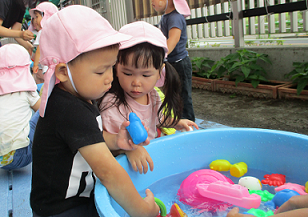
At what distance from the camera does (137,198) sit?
91 cm

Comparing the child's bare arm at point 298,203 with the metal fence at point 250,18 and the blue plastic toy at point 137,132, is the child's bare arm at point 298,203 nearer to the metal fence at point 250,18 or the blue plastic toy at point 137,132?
the blue plastic toy at point 137,132

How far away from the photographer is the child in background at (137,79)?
46.1 inches

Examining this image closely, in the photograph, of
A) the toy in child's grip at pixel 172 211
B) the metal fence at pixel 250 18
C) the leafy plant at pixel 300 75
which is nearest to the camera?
the toy in child's grip at pixel 172 211

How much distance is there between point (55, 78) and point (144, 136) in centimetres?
36

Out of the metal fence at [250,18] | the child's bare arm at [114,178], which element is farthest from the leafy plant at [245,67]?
the child's bare arm at [114,178]

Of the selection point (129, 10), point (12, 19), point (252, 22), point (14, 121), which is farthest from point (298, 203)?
point (129, 10)

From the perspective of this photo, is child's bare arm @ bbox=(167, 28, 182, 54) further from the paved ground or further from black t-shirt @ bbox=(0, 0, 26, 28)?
black t-shirt @ bbox=(0, 0, 26, 28)

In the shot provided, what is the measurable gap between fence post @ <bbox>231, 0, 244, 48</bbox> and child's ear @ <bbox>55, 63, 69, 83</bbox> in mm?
3550

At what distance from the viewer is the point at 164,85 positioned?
147 cm

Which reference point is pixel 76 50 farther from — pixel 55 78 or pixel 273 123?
pixel 273 123

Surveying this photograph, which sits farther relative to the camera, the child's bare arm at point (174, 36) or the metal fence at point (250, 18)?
the metal fence at point (250, 18)

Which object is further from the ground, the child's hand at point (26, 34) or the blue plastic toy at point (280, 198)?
the child's hand at point (26, 34)

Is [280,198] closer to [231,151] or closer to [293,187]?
[293,187]

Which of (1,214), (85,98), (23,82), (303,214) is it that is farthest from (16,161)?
(303,214)
